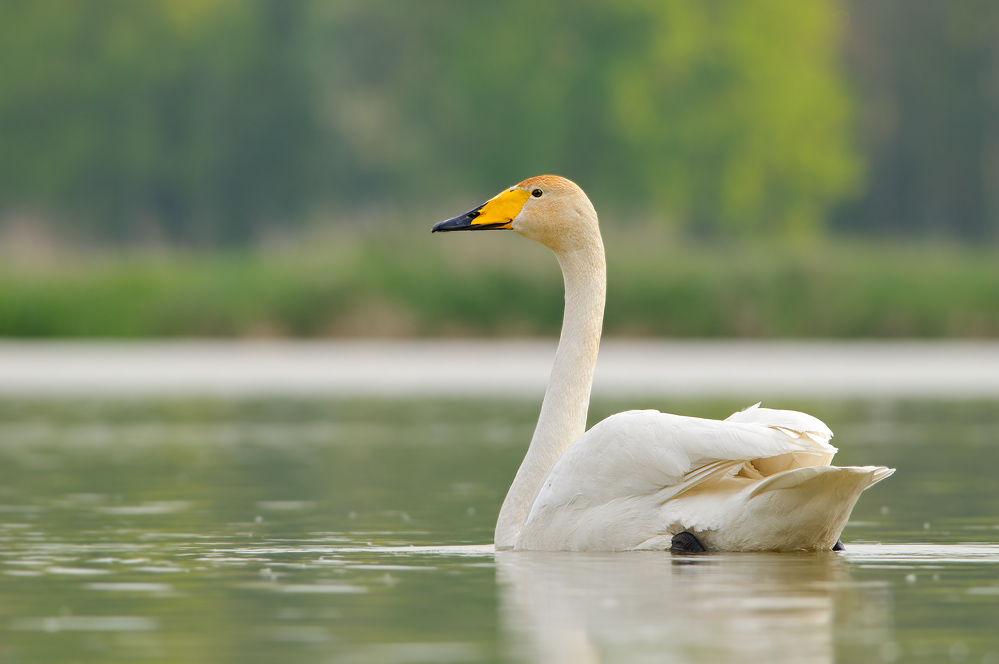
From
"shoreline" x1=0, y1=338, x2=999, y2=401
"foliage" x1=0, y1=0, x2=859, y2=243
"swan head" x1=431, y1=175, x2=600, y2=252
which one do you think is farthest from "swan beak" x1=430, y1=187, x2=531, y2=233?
"foliage" x1=0, y1=0, x2=859, y2=243

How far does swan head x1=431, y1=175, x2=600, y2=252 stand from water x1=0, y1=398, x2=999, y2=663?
4.87 ft

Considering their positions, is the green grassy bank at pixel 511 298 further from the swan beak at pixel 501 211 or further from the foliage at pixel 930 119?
the foliage at pixel 930 119

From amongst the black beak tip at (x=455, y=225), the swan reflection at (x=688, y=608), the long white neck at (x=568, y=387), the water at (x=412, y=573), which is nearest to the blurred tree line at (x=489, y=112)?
the water at (x=412, y=573)

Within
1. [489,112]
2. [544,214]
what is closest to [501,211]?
[544,214]

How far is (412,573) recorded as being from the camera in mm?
7320

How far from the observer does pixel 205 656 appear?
215 inches

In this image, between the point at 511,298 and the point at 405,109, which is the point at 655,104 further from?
the point at 511,298

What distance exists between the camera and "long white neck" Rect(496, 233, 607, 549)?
834 cm

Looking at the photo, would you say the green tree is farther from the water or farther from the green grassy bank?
the water

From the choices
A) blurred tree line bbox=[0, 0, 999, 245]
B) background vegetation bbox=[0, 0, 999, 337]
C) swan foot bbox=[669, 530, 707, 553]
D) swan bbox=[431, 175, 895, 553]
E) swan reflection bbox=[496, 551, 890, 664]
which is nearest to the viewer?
swan reflection bbox=[496, 551, 890, 664]

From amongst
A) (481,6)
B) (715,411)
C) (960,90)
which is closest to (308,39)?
(481,6)

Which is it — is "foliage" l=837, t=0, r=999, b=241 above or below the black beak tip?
above

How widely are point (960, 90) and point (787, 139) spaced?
15.1 m

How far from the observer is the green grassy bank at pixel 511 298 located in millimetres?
27625
